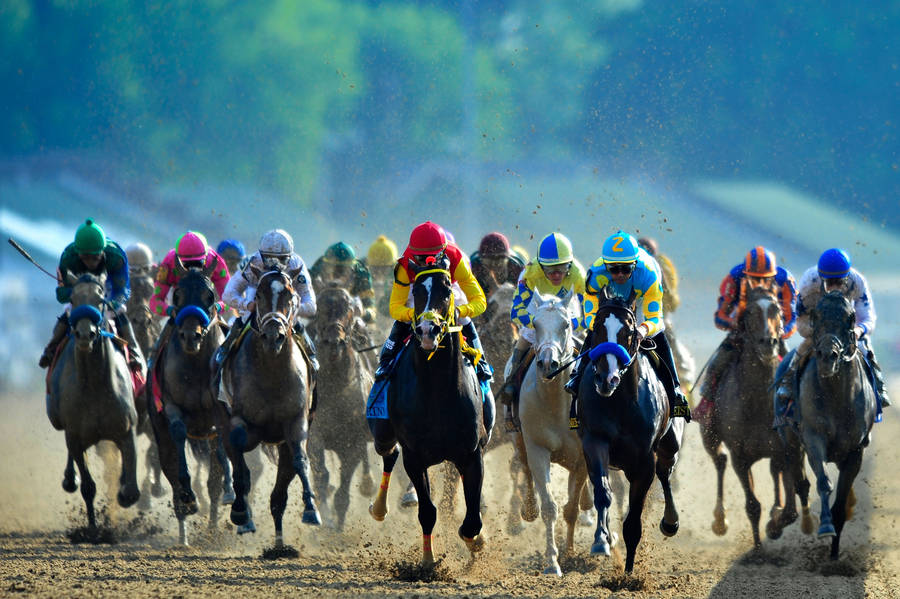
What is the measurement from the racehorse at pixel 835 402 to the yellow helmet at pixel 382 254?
765 cm

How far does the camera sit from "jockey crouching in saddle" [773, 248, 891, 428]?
1067 centimetres

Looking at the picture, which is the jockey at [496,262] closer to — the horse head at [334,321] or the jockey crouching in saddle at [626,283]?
the horse head at [334,321]

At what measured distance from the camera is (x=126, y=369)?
11.9 metres

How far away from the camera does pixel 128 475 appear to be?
37.6 ft

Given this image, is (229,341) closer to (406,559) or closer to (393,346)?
(393,346)

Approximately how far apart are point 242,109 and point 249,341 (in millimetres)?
26587

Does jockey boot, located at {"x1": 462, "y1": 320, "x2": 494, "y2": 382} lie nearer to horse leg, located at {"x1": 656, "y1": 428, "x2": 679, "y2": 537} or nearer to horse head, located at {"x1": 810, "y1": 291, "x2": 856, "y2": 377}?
horse leg, located at {"x1": 656, "y1": 428, "x2": 679, "y2": 537}

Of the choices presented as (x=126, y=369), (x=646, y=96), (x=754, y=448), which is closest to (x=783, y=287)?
(x=754, y=448)

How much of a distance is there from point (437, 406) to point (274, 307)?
180cm

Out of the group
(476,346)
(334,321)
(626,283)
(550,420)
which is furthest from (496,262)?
(626,283)

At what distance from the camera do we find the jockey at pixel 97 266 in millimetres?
11891

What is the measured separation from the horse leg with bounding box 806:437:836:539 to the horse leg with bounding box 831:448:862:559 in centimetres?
10

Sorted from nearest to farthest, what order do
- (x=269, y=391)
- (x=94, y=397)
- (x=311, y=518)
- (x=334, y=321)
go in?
(x=311, y=518), (x=269, y=391), (x=94, y=397), (x=334, y=321)

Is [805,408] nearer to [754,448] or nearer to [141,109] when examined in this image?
[754,448]
